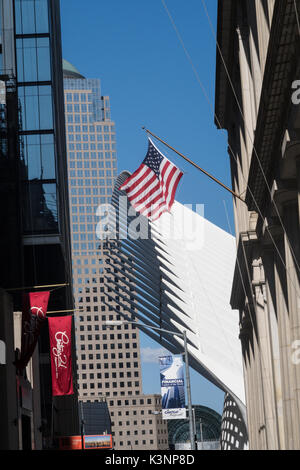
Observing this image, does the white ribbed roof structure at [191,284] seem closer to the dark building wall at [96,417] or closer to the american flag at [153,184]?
the american flag at [153,184]

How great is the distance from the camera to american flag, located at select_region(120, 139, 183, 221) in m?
29.0

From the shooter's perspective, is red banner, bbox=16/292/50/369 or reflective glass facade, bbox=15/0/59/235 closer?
red banner, bbox=16/292/50/369

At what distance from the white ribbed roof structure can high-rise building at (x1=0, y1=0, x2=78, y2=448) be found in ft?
38.7

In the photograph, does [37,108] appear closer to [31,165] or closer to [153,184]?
[31,165]

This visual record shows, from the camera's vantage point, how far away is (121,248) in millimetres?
81000

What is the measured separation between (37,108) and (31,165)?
14.2 feet

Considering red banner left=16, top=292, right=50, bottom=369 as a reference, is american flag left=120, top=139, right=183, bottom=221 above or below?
above

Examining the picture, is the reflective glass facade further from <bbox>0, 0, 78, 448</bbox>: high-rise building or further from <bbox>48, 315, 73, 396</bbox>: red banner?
<bbox>48, 315, 73, 396</bbox>: red banner

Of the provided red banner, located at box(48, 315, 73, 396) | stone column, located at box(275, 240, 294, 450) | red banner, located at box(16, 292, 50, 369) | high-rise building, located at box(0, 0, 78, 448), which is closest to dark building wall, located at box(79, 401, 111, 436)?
high-rise building, located at box(0, 0, 78, 448)

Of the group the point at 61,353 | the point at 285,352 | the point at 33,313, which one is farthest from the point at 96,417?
the point at 285,352

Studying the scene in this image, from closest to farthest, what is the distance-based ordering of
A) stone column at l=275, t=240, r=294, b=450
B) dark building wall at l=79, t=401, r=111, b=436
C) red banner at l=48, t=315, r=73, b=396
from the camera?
stone column at l=275, t=240, r=294, b=450 → red banner at l=48, t=315, r=73, b=396 → dark building wall at l=79, t=401, r=111, b=436

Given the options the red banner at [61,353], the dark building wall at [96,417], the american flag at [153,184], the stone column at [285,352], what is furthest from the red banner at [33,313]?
the dark building wall at [96,417]

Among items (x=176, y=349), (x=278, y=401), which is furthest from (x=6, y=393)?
(x=176, y=349)
